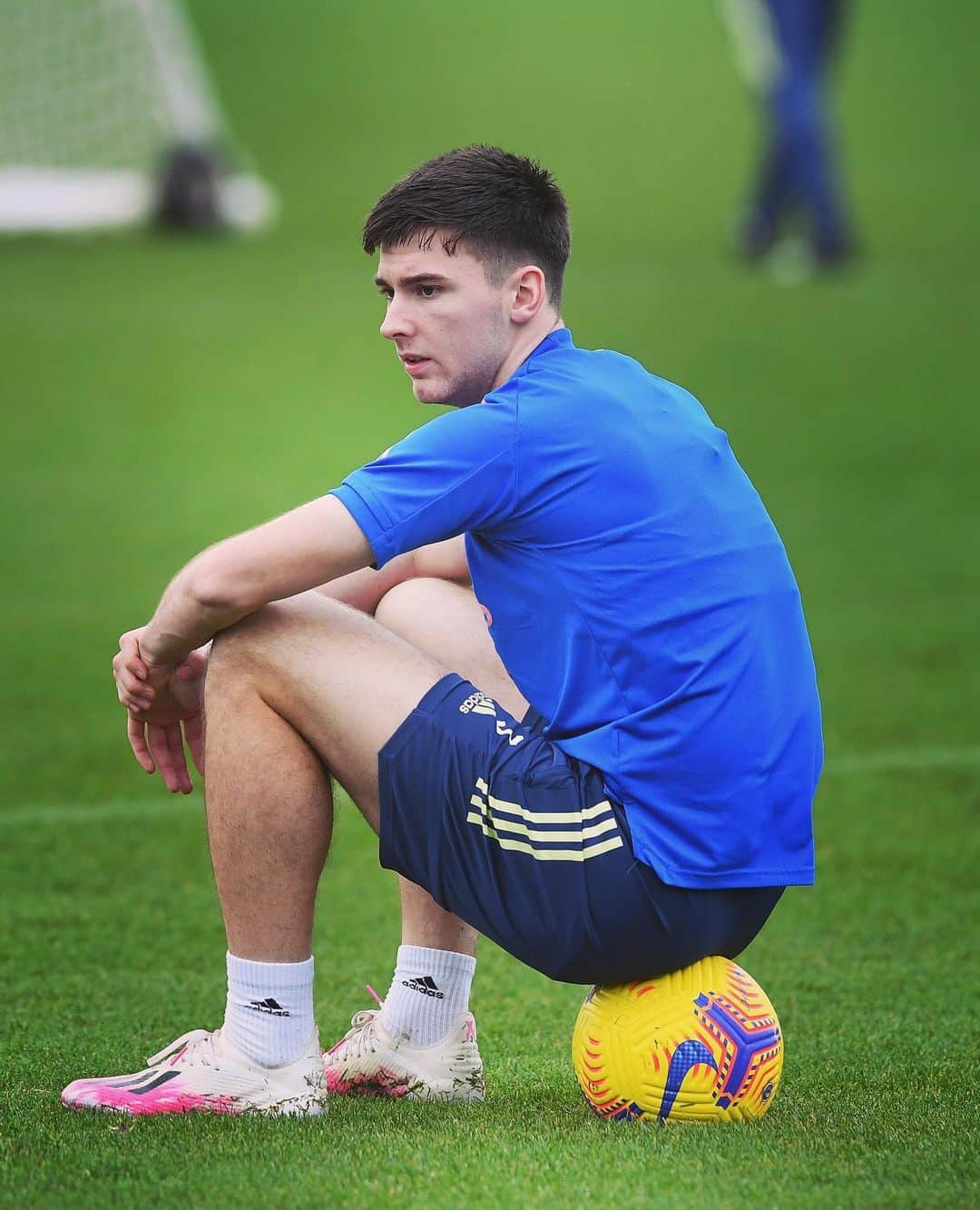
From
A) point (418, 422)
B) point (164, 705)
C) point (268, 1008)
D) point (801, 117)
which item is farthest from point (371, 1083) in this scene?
point (801, 117)

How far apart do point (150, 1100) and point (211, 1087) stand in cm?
9

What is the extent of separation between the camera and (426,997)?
304 cm

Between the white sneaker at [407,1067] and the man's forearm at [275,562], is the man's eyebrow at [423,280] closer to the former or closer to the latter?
the man's forearm at [275,562]

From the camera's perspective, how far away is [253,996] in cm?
282

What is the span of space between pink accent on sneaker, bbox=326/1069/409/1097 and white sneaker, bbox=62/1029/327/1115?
0.57 ft

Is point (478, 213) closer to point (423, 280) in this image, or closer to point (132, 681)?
point (423, 280)

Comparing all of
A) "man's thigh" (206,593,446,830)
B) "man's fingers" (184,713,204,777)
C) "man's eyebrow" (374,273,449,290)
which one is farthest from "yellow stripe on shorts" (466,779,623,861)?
"man's eyebrow" (374,273,449,290)

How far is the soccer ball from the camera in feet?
8.96

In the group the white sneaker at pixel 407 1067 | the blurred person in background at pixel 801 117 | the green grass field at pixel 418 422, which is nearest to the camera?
the green grass field at pixel 418 422

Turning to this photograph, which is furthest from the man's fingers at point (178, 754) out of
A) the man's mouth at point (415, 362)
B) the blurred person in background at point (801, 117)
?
the blurred person in background at point (801, 117)

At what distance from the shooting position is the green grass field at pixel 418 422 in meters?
2.61

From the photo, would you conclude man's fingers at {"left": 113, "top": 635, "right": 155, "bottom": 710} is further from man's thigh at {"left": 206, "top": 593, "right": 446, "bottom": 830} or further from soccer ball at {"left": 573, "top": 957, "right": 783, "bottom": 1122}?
soccer ball at {"left": 573, "top": 957, "right": 783, "bottom": 1122}

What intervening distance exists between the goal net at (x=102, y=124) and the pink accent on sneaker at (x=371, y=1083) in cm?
1050

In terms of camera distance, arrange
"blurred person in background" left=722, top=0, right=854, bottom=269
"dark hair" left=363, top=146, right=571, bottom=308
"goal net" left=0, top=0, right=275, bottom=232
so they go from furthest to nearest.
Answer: "goal net" left=0, top=0, right=275, bottom=232 → "blurred person in background" left=722, top=0, right=854, bottom=269 → "dark hair" left=363, top=146, right=571, bottom=308
